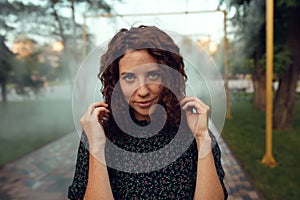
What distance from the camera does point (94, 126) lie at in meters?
0.83

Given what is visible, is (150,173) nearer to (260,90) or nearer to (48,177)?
(48,177)

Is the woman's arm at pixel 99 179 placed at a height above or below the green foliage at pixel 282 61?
below

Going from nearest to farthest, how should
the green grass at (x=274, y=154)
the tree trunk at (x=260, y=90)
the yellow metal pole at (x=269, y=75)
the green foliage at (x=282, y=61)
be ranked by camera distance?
1. the green grass at (x=274, y=154)
2. the yellow metal pole at (x=269, y=75)
3. the green foliage at (x=282, y=61)
4. the tree trunk at (x=260, y=90)

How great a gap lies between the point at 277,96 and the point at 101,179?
7562 mm

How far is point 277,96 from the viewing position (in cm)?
763

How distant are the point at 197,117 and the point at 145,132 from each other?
196 millimetres

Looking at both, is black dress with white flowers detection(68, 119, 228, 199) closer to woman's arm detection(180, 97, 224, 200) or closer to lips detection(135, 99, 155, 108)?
woman's arm detection(180, 97, 224, 200)

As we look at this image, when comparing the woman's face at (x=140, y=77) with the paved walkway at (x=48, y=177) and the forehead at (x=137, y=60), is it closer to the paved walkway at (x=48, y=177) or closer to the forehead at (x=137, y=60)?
the forehead at (x=137, y=60)

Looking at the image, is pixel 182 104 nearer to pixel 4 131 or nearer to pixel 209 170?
pixel 209 170

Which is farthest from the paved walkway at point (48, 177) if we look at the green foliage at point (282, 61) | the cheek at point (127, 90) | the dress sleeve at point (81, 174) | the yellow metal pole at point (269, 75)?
the cheek at point (127, 90)

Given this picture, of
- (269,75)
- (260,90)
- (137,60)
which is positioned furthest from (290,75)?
(137,60)

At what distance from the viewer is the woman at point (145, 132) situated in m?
0.86

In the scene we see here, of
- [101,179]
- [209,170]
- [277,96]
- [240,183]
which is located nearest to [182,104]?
[209,170]

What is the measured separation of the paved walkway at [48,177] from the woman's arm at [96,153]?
98.4 inches
